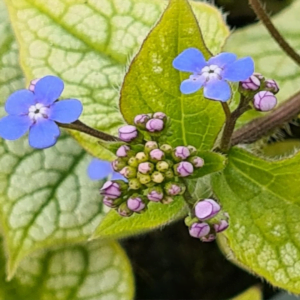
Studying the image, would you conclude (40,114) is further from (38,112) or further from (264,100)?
(264,100)

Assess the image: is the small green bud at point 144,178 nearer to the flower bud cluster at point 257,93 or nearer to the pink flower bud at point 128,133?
the pink flower bud at point 128,133

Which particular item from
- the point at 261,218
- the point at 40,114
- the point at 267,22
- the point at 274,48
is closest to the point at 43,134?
the point at 40,114

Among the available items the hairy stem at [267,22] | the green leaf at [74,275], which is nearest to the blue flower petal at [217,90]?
the hairy stem at [267,22]

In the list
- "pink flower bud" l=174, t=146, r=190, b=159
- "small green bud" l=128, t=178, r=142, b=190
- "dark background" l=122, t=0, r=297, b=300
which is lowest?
"dark background" l=122, t=0, r=297, b=300

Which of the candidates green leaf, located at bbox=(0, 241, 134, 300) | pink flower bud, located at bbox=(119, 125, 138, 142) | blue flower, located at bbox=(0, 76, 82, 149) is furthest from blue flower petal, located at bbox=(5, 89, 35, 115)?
green leaf, located at bbox=(0, 241, 134, 300)

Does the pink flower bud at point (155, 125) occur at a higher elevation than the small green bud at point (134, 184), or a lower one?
higher

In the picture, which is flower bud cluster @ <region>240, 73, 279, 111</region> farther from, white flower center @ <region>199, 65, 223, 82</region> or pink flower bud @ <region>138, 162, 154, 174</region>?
pink flower bud @ <region>138, 162, 154, 174</region>

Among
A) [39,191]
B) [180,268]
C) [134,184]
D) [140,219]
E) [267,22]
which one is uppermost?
[267,22]
